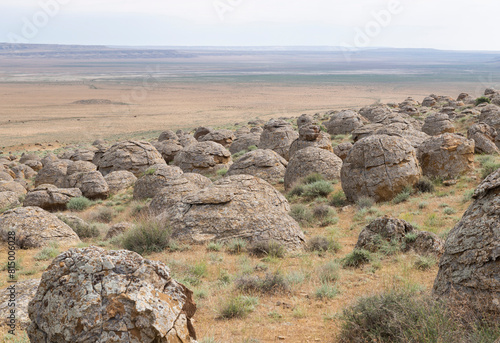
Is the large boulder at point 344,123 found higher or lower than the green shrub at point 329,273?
lower

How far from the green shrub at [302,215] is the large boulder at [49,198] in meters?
9.65

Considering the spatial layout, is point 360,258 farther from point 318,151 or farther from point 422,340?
point 318,151

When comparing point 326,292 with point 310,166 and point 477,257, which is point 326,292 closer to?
point 477,257

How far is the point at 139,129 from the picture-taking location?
58219 mm

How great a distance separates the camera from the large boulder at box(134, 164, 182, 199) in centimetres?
1675

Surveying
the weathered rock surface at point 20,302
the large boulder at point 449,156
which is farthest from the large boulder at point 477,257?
the large boulder at point 449,156

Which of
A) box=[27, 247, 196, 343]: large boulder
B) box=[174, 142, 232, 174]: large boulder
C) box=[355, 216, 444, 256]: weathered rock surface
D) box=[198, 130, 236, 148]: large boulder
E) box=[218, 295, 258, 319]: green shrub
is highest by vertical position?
box=[27, 247, 196, 343]: large boulder

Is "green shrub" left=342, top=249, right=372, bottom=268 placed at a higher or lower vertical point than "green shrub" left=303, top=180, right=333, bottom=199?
higher

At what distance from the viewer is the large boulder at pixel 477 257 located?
→ 436cm

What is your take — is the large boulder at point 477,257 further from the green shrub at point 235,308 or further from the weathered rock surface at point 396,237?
the weathered rock surface at point 396,237

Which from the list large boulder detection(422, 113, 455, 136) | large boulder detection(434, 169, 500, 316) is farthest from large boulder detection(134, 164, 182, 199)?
large boulder detection(422, 113, 455, 136)

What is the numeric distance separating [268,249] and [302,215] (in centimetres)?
346

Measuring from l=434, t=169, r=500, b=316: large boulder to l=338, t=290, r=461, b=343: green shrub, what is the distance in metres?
0.29

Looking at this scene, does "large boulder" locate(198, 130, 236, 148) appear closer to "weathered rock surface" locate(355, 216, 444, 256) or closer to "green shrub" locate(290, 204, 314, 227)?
"green shrub" locate(290, 204, 314, 227)
